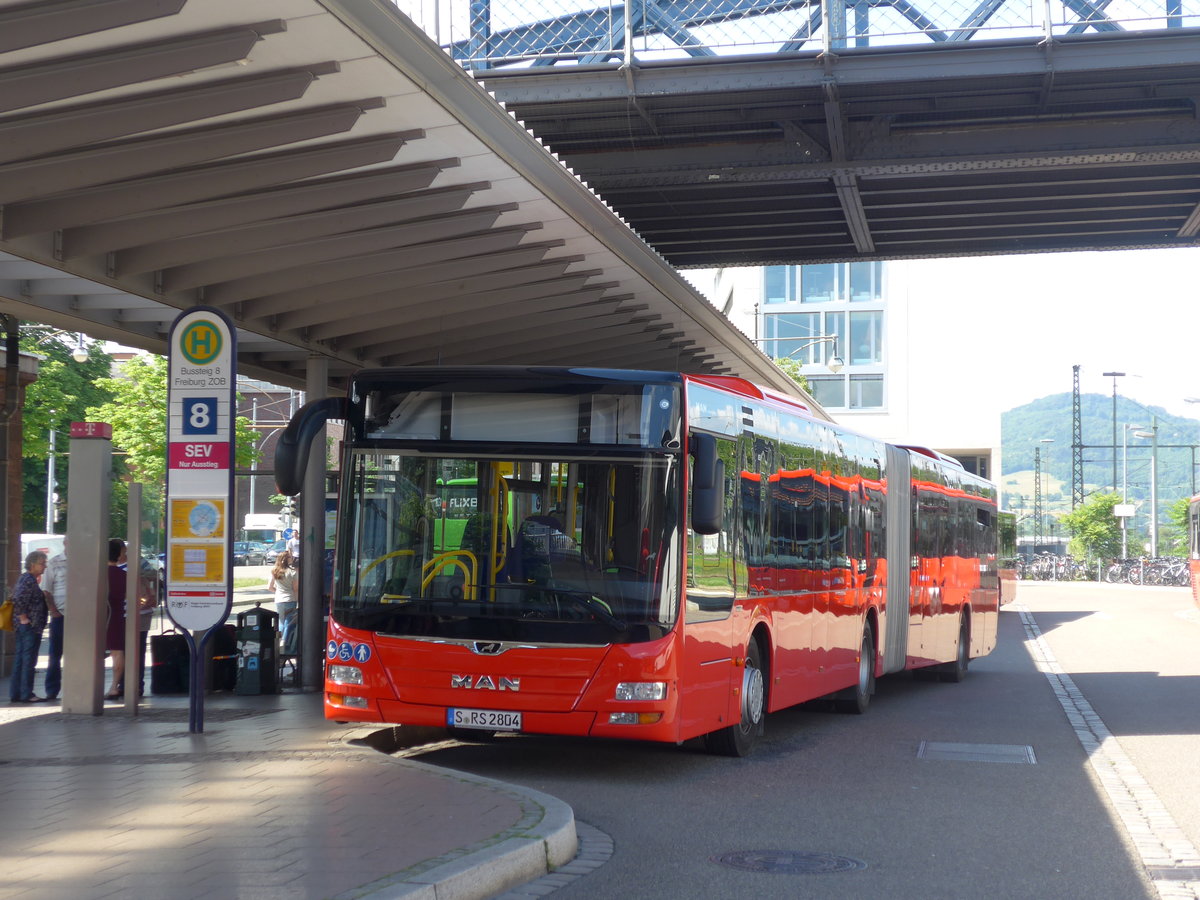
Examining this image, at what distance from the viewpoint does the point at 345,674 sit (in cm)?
1052

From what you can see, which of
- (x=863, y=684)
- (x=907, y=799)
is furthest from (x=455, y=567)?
(x=863, y=684)

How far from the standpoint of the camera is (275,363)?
17.1 m

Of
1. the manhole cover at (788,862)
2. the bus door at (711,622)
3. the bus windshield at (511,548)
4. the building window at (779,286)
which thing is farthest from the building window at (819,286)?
the manhole cover at (788,862)

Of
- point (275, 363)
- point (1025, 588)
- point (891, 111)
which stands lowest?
point (1025, 588)

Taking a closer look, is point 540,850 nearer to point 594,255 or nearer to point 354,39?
point 354,39

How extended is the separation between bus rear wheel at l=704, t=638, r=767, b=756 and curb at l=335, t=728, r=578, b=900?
3.12 meters

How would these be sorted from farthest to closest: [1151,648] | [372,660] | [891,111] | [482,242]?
1. [1151,648]
2. [891,111]
3. [482,242]
4. [372,660]

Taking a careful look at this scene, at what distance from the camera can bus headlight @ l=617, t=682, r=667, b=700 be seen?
32.6 ft

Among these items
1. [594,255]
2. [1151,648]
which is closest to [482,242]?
[594,255]

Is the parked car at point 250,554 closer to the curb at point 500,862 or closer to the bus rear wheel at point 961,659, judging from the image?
the bus rear wheel at point 961,659

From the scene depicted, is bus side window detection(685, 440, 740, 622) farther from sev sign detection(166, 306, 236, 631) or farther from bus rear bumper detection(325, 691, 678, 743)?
sev sign detection(166, 306, 236, 631)

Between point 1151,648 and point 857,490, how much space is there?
13.5 m

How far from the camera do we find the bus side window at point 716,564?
10.3 m

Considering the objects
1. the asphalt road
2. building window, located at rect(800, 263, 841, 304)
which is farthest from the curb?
building window, located at rect(800, 263, 841, 304)
